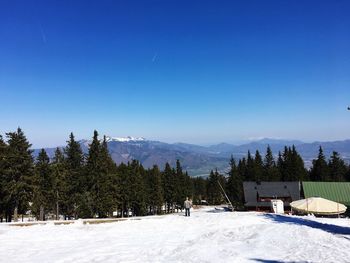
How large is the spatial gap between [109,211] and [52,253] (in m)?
42.2

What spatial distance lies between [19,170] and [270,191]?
175 feet

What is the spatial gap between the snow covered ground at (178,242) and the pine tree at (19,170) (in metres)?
21.8

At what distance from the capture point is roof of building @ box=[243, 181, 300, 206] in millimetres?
77938

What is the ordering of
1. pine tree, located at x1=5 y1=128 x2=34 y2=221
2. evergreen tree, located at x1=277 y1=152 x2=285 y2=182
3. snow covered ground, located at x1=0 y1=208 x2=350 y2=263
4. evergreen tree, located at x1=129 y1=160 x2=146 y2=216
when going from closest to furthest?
1. snow covered ground, located at x1=0 y1=208 x2=350 y2=263
2. pine tree, located at x1=5 y1=128 x2=34 y2=221
3. evergreen tree, located at x1=129 y1=160 x2=146 y2=216
4. evergreen tree, located at x1=277 y1=152 x2=285 y2=182

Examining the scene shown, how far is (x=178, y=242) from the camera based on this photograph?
65.1 ft

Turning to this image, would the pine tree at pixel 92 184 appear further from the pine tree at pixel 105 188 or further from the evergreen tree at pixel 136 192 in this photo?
the evergreen tree at pixel 136 192

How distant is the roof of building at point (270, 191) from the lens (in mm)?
77938

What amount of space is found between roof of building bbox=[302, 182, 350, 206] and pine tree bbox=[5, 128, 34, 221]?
47731mm

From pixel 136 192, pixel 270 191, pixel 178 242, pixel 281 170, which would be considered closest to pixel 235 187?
pixel 281 170

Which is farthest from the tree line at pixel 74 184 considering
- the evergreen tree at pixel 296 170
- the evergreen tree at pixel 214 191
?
the evergreen tree at pixel 214 191

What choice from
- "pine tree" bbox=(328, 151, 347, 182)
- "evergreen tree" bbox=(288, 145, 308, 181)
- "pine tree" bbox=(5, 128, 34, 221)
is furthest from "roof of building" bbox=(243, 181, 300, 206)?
"pine tree" bbox=(5, 128, 34, 221)

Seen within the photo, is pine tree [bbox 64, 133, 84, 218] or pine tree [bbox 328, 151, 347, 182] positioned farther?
pine tree [bbox 328, 151, 347, 182]

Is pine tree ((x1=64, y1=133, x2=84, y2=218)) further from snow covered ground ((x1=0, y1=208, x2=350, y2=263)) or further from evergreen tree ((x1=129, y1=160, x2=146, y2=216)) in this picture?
snow covered ground ((x1=0, y1=208, x2=350, y2=263))

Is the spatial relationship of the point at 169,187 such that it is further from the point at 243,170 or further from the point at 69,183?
the point at 69,183
